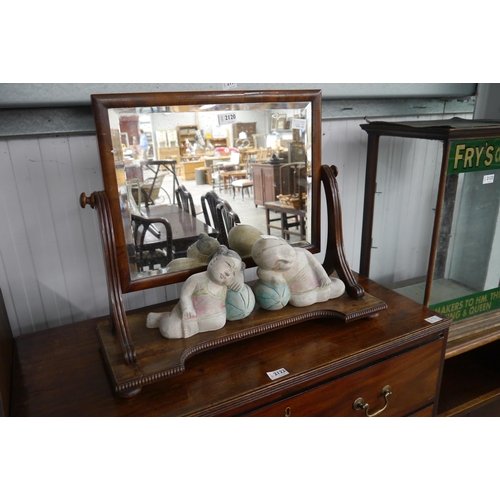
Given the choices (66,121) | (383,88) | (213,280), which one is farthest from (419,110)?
(66,121)

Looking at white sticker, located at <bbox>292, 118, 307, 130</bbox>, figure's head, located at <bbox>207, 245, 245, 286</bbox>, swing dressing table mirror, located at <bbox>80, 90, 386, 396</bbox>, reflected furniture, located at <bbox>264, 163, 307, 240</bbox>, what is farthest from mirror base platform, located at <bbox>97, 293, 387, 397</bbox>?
white sticker, located at <bbox>292, 118, 307, 130</bbox>

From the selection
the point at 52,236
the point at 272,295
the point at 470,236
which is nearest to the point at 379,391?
the point at 272,295

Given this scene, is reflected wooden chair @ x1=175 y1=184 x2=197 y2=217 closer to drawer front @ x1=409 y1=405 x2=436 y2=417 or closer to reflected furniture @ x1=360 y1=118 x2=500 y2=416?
reflected furniture @ x1=360 y1=118 x2=500 y2=416

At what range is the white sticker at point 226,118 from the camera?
0.87m

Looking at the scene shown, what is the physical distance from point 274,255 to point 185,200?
0.23 meters

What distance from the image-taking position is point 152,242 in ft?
2.87

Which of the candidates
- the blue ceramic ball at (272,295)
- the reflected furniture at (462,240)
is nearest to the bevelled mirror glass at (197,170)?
the blue ceramic ball at (272,295)

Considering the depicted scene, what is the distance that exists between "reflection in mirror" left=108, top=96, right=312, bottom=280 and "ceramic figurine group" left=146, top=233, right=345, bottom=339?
94 millimetres

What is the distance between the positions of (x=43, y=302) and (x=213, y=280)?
458 millimetres

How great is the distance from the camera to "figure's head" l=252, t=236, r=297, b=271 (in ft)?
2.79

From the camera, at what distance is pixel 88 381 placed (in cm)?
77

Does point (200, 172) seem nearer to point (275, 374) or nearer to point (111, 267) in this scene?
point (111, 267)

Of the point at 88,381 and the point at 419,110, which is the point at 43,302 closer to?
the point at 88,381

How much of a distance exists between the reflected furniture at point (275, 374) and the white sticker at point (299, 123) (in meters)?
0.45
